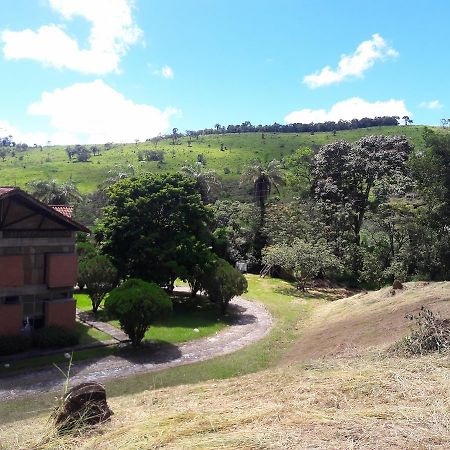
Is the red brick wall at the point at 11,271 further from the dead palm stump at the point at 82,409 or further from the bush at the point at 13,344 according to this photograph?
the dead palm stump at the point at 82,409

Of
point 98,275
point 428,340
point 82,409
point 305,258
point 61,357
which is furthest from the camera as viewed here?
point 305,258

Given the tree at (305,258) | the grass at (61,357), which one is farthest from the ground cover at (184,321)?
the tree at (305,258)

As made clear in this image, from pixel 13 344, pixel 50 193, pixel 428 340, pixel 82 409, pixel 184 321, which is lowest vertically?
pixel 184 321

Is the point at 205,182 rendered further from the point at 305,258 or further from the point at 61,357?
the point at 61,357

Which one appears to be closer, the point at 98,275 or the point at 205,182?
the point at 98,275

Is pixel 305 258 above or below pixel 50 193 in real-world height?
below

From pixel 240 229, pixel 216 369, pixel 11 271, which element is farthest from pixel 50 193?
pixel 216 369

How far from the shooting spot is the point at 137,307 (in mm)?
18250

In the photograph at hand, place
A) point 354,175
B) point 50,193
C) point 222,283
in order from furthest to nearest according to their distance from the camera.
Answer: point 50,193
point 354,175
point 222,283

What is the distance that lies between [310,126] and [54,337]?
4807 inches

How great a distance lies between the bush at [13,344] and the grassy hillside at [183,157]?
62.3 m

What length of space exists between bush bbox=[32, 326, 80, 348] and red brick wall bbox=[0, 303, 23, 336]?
31.9 inches

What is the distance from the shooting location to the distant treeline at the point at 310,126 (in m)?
120

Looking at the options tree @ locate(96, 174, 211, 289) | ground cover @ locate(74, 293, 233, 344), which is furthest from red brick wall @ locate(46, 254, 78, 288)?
tree @ locate(96, 174, 211, 289)
